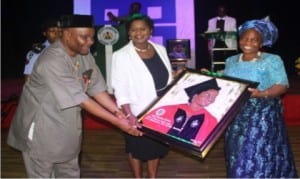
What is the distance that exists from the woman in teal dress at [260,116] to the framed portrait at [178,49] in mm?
5021

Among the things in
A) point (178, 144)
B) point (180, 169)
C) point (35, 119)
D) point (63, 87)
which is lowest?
point (180, 169)

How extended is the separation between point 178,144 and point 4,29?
8169 millimetres

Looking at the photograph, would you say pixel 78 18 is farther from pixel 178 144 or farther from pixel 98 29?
pixel 98 29

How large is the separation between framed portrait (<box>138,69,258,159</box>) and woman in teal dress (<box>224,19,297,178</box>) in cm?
18

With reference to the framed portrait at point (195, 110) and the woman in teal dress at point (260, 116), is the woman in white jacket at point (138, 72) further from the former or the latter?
the woman in teal dress at point (260, 116)

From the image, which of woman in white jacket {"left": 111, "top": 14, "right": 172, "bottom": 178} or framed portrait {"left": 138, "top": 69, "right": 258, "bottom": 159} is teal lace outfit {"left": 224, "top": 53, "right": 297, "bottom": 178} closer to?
framed portrait {"left": 138, "top": 69, "right": 258, "bottom": 159}

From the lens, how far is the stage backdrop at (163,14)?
308 inches

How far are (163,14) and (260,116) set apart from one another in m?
5.71

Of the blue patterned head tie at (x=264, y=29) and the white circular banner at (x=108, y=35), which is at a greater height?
the white circular banner at (x=108, y=35)

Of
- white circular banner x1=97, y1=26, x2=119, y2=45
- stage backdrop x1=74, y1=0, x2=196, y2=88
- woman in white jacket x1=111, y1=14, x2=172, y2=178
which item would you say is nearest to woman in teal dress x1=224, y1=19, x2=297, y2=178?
woman in white jacket x1=111, y1=14, x2=172, y2=178

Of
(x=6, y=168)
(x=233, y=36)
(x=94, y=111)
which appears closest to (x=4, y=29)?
(x=233, y=36)

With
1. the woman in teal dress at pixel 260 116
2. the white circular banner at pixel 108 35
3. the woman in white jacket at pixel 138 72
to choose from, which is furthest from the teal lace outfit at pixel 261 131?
the white circular banner at pixel 108 35

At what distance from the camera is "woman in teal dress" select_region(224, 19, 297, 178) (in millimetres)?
2398

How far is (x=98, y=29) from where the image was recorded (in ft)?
20.4
